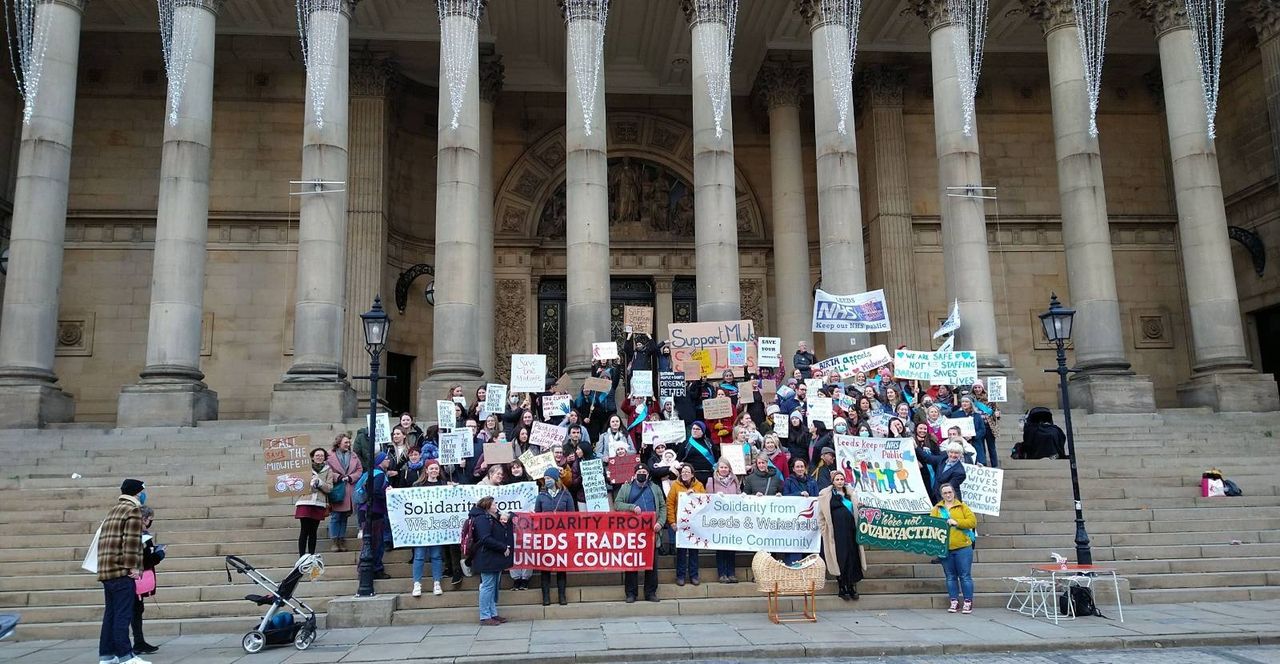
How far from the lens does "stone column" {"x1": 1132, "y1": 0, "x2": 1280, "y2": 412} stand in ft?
78.4

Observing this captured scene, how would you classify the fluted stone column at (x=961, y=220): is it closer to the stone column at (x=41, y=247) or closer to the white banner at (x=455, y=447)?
the white banner at (x=455, y=447)

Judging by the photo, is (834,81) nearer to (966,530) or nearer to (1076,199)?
(1076,199)

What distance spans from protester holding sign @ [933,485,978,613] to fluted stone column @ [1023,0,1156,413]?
500 inches

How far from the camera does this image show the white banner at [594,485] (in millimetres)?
14352

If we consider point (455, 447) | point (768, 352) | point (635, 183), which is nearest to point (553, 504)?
point (455, 447)

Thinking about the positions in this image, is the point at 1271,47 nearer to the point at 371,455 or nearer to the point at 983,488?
the point at 983,488

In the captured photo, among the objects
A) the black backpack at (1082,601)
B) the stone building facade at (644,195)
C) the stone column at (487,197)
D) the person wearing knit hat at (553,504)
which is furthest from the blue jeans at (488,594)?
the stone column at (487,197)

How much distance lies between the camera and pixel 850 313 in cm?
2136

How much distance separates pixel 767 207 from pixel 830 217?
924cm

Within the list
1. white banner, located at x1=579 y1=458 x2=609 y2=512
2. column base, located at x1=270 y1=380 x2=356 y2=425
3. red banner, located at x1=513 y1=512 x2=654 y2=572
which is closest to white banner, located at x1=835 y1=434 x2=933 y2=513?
red banner, located at x1=513 y1=512 x2=654 y2=572

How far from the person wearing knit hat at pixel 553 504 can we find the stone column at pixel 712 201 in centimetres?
1020

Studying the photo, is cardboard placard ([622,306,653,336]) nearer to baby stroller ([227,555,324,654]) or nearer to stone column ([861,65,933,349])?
baby stroller ([227,555,324,654])

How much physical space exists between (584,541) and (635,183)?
73.7 feet

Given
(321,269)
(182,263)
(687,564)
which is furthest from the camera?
(321,269)
